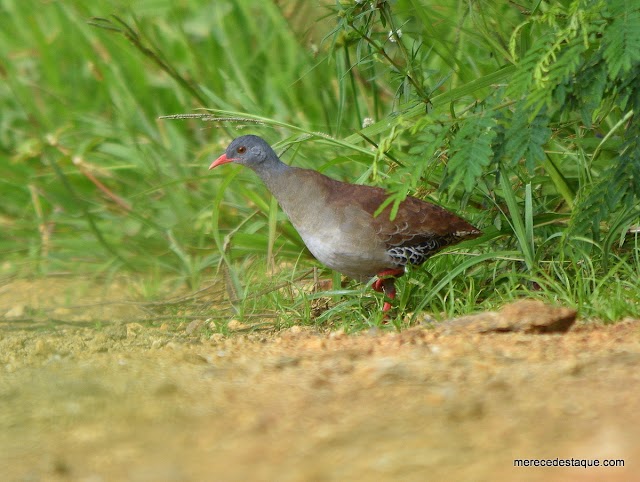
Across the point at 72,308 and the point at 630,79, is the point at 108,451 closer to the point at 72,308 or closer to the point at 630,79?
the point at 630,79

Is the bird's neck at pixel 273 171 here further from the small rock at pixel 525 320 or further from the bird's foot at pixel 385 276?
the small rock at pixel 525 320

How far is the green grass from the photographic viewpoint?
375cm

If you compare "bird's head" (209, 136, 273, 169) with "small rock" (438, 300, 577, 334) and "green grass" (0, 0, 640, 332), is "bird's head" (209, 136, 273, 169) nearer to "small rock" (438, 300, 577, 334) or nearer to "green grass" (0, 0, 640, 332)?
"green grass" (0, 0, 640, 332)

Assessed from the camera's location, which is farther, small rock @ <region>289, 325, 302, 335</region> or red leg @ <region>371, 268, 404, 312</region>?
red leg @ <region>371, 268, 404, 312</region>

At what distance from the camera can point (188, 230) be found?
525 cm

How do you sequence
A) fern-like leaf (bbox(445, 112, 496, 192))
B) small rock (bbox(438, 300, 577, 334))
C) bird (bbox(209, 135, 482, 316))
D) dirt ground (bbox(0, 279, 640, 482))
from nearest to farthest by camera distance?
dirt ground (bbox(0, 279, 640, 482)) → small rock (bbox(438, 300, 577, 334)) → fern-like leaf (bbox(445, 112, 496, 192)) → bird (bbox(209, 135, 482, 316))

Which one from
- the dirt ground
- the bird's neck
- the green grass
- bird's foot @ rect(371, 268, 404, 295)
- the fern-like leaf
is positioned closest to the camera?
the dirt ground

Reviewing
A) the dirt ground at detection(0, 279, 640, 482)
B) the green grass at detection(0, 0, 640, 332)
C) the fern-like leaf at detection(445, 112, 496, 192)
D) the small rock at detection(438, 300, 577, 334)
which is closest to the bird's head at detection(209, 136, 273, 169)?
the green grass at detection(0, 0, 640, 332)

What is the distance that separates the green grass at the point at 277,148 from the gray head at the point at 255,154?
0.12 meters

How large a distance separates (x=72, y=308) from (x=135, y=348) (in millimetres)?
1171

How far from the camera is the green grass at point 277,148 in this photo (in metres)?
3.75

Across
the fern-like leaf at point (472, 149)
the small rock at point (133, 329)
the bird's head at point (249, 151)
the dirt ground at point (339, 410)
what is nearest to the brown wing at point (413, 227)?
the bird's head at point (249, 151)

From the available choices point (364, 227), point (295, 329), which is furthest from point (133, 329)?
point (364, 227)

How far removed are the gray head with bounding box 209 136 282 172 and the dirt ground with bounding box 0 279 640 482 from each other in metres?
1.24
